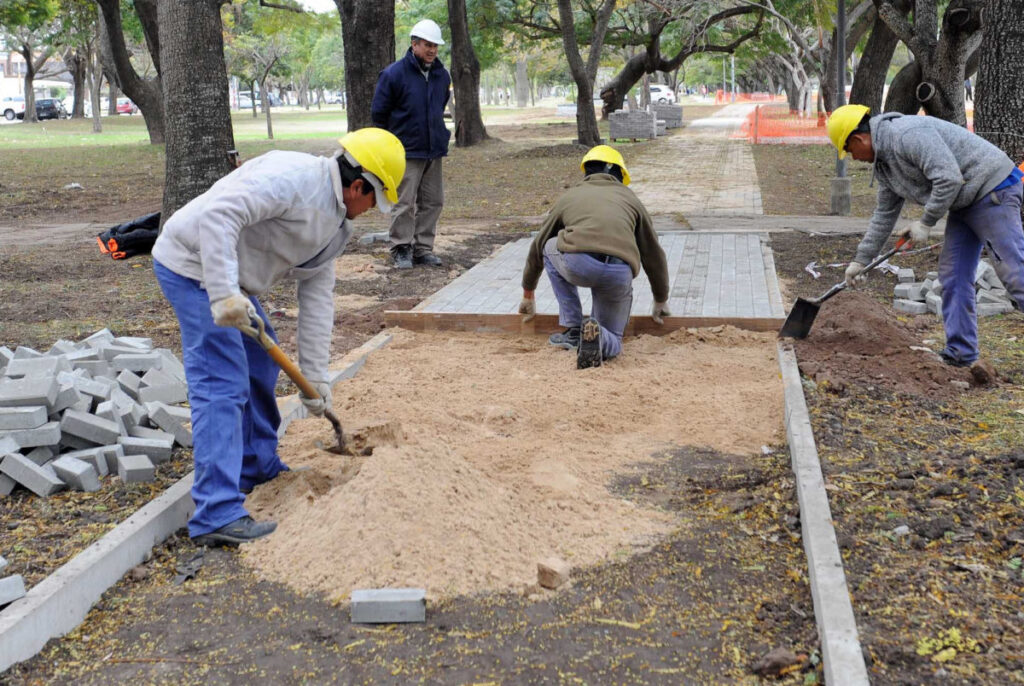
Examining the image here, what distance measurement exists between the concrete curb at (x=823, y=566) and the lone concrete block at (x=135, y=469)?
2.87m

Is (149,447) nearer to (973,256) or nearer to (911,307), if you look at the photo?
(973,256)

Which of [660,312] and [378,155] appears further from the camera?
[660,312]

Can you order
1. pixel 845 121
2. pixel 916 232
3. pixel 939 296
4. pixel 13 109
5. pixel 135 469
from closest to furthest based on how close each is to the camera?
pixel 135 469
pixel 845 121
pixel 916 232
pixel 939 296
pixel 13 109

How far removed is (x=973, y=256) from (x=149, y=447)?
4.79m

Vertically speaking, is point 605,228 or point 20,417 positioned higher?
point 605,228

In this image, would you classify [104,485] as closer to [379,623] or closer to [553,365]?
[379,623]

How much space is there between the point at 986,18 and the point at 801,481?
678cm

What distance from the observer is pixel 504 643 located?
326 centimetres

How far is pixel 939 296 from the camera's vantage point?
7.84 m

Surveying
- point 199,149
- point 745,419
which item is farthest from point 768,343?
point 199,149

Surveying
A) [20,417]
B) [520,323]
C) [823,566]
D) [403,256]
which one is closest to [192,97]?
[403,256]

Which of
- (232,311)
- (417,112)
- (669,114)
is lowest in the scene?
(232,311)

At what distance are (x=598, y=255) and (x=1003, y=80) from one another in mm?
4940

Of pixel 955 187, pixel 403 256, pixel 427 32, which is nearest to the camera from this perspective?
pixel 955 187
